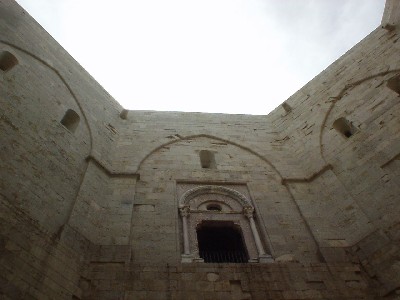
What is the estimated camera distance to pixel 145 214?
7.21 meters

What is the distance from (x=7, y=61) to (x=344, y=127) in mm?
8341

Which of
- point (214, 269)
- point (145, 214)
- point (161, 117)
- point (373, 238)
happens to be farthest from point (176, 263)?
point (161, 117)

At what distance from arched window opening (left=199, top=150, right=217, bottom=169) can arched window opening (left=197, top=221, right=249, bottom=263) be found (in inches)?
91.7

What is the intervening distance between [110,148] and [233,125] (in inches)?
167

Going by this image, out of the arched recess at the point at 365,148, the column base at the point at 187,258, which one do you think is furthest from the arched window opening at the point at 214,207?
the arched recess at the point at 365,148

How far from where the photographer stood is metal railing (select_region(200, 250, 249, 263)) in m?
6.87

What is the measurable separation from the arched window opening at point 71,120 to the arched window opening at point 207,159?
3.44 meters

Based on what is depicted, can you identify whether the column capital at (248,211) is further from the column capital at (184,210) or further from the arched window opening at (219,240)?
the column capital at (184,210)

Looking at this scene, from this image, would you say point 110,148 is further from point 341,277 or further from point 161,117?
point 341,277

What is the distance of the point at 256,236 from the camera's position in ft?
23.1

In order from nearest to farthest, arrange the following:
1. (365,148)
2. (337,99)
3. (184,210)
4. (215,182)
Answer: (184,210) → (365,148) → (215,182) → (337,99)

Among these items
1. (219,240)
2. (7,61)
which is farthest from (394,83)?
(7,61)

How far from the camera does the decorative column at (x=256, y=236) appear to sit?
6500 mm

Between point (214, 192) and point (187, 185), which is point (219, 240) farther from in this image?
point (187, 185)
